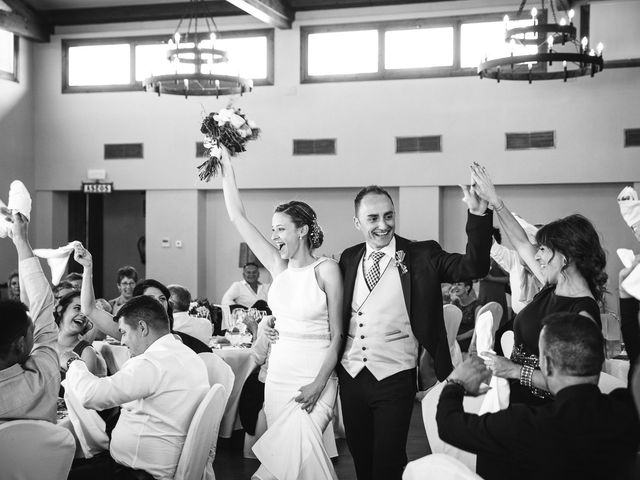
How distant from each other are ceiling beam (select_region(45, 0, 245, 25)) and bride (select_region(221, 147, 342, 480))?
9.15m

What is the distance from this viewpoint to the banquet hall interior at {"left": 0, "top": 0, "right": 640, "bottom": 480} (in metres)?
11.0

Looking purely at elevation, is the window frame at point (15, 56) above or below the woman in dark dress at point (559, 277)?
above

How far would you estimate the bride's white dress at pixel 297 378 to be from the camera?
351 centimetres

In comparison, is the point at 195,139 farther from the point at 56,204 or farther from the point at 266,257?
the point at 266,257

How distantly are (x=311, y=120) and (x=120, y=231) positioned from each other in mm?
3982

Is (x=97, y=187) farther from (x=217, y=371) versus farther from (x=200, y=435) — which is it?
(x=200, y=435)

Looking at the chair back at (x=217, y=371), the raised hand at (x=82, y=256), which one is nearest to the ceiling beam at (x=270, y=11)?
the chair back at (x=217, y=371)

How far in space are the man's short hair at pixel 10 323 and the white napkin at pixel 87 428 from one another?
74 centimetres

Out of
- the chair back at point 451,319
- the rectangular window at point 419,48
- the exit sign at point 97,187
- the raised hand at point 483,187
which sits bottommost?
the chair back at point 451,319

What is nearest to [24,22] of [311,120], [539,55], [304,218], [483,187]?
[311,120]

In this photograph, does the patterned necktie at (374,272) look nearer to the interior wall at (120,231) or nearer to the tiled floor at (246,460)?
the tiled floor at (246,460)

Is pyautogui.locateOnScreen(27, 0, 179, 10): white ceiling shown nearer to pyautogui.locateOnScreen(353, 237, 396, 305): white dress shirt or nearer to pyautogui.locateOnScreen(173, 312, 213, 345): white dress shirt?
pyautogui.locateOnScreen(173, 312, 213, 345): white dress shirt

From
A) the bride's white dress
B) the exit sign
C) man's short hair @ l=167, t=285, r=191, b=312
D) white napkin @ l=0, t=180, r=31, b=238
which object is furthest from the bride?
the exit sign

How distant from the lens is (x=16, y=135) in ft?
40.9
